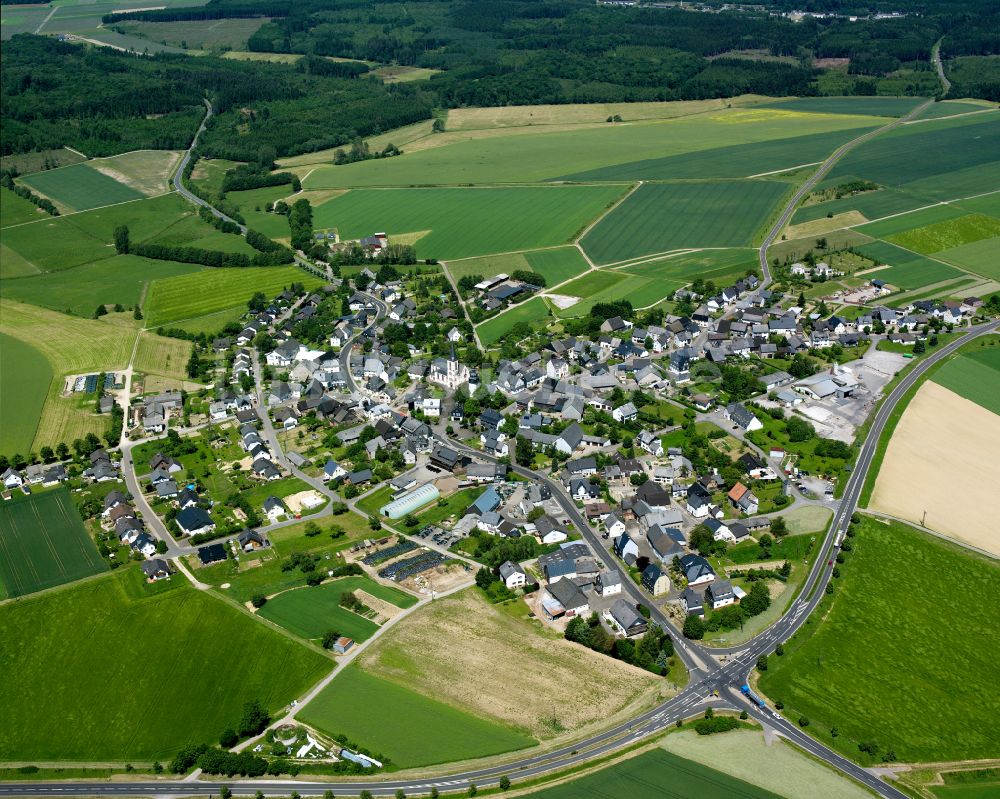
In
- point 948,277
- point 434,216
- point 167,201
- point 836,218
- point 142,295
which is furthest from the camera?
point 167,201

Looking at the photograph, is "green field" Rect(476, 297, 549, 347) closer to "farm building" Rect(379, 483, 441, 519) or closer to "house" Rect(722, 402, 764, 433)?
"house" Rect(722, 402, 764, 433)

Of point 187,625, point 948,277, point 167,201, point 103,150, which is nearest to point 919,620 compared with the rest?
point 187,625

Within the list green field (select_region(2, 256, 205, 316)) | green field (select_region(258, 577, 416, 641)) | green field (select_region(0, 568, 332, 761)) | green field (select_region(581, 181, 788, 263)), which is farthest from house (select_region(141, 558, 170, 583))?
green field (select_region(581, 181, 788, 263))

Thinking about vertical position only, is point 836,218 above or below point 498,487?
above

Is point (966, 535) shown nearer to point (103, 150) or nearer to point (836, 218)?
point (836, 218)

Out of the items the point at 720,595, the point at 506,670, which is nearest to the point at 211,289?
the point at 506,670

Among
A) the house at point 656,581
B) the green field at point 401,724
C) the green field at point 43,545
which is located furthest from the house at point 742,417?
the green field at point 43,545

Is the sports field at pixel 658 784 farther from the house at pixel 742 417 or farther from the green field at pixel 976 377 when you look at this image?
the green field at pixel 976 377
